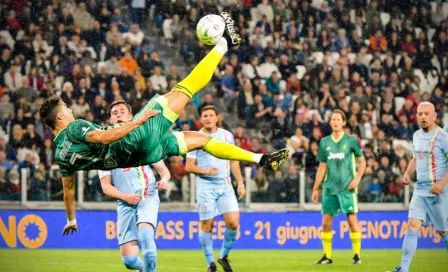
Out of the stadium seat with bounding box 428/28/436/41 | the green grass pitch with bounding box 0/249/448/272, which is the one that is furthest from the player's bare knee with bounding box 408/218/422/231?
the stadium seat with bounding box 428/28/436/41

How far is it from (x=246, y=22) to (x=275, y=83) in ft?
8.36

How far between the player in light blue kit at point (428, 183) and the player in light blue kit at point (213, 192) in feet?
8.27

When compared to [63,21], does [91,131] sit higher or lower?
lower

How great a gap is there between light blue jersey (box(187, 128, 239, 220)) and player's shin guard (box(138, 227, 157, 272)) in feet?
9.95

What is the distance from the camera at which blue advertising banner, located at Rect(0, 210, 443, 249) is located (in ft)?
55.9

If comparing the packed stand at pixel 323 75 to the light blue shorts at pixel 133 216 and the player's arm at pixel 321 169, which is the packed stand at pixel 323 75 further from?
the light blue shorts at pixel 133 216

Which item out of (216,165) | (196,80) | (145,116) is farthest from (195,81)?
(216,165)

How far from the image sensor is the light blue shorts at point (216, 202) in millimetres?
12469

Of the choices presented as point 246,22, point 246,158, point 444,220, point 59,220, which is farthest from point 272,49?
point 246,158

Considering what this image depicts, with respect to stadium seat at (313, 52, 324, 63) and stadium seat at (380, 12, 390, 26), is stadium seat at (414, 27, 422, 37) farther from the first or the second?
stadium seat at (313, 52, 324, 63)

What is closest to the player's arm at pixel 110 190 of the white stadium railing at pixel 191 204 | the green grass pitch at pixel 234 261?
the green grass pitch at pixel 234 261

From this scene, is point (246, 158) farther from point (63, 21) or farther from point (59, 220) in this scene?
point (63, 21)

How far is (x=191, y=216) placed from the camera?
690 inches

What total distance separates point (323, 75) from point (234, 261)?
8.10 metres
